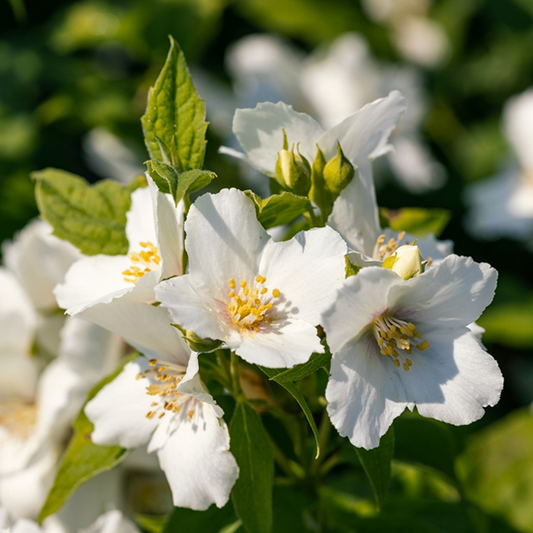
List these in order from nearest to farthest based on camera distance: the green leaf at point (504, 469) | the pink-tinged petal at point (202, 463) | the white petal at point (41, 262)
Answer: the pink-tinged petal at point (202, 463)
the white petal at point (41, 262)
the green leaf at point (504, 469)

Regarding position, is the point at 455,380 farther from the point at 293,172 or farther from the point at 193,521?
the point at 193,521

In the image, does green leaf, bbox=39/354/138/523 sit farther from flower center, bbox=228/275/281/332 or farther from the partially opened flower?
flower center, bbox=228/275/281/332

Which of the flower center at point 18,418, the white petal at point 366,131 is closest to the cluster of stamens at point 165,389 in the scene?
the white petal at point 366,131

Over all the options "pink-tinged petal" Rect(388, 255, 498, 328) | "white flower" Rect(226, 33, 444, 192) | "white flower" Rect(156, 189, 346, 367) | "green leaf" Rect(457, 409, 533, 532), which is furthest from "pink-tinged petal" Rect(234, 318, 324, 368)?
"white flower" Rect(226, 33, 444, 192)

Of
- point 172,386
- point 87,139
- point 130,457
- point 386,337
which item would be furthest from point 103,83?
point 386,337

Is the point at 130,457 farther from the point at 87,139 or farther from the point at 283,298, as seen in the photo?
the point at 87,139

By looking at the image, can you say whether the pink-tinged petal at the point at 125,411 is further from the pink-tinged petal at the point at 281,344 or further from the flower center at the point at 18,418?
the flower center at the point at 18,418
